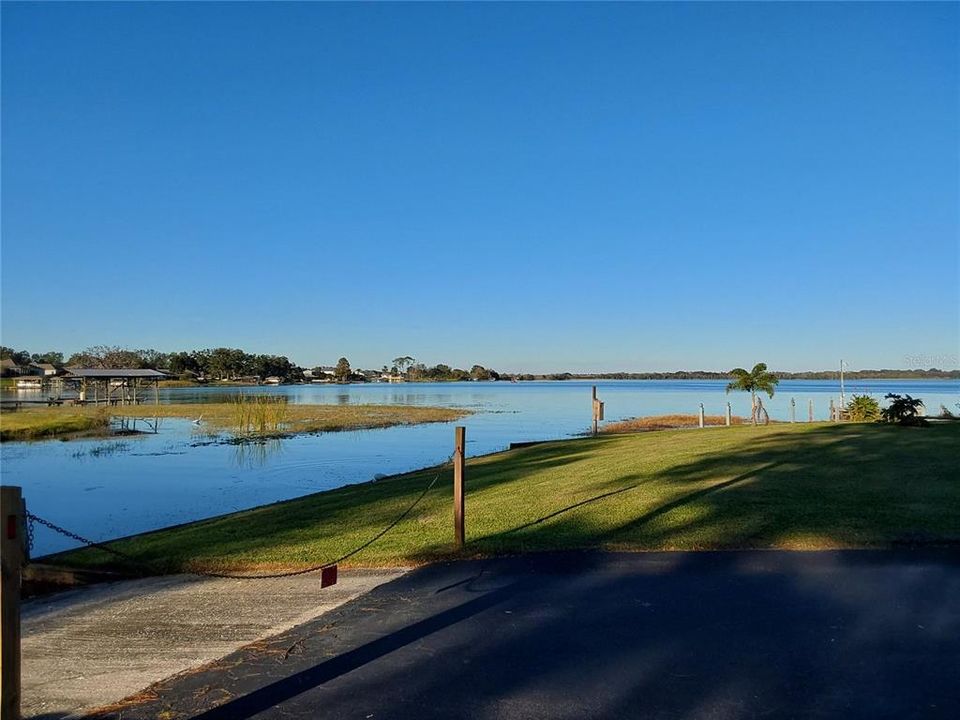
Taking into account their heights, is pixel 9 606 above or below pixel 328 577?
above

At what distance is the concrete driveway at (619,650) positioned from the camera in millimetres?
4012

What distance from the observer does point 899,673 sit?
4.31 meters

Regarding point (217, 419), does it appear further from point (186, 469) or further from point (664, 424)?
point (664, 424)

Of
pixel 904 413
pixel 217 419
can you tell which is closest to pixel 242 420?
pixel 217 419

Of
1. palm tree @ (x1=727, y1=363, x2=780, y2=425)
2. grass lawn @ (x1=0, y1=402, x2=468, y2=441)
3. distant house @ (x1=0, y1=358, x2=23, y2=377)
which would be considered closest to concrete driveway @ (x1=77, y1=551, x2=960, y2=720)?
palm tree @ (x1=727, y1=363, x2=780, y2=425)

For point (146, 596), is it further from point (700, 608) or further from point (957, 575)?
point (957, 575)

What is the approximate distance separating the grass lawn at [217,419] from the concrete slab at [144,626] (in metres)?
28.8

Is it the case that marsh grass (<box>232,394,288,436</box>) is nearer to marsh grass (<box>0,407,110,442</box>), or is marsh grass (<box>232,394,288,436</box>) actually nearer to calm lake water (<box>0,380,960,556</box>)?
calm lake water (<box>0,380,960,556</box>)

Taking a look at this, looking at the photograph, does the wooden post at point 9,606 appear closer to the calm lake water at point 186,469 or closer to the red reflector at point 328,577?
the red reflector at point 328,577

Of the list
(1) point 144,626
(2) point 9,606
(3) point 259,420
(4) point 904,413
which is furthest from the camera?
(3) point 259,420

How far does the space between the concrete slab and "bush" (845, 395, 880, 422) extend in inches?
922

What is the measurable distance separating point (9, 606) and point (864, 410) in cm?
2760

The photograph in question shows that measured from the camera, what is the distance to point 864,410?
2591 centimetres

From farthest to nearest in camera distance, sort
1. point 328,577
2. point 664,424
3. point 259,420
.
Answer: point 259,420, point 664,424, point 328,577
